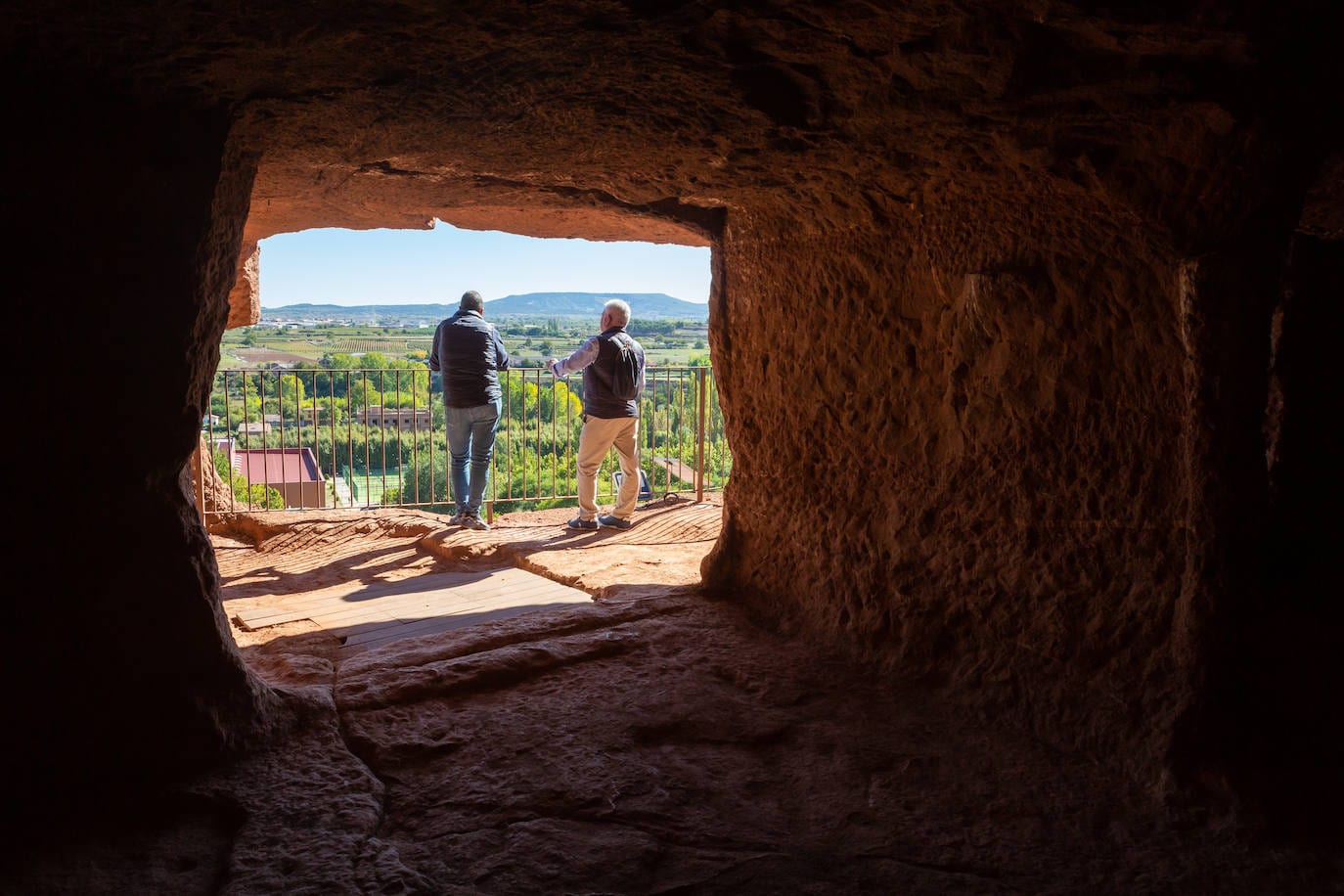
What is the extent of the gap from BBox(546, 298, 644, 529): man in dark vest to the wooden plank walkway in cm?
178

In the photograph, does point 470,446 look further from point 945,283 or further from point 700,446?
point 945,283

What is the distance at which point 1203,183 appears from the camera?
2322 millimetres

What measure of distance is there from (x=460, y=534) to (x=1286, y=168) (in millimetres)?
5610

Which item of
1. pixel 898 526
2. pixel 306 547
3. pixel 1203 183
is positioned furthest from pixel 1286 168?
pixel 306 547

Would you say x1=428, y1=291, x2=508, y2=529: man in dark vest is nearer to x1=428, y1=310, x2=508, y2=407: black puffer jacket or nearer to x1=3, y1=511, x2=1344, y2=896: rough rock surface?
x1=428, y1=310, x2=508, y2=407: black puffer jacket

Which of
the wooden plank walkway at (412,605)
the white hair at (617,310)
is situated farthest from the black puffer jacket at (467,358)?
the wooden plank walkway at (412,605)

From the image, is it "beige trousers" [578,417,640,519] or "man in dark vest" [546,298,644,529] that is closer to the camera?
"man in dark vest" [546,298,644,529]

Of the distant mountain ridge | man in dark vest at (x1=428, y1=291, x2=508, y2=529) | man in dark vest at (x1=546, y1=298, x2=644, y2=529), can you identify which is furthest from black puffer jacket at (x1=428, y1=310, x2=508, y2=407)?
the distant mountain ridge

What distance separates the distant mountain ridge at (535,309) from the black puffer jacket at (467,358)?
40.2 meters

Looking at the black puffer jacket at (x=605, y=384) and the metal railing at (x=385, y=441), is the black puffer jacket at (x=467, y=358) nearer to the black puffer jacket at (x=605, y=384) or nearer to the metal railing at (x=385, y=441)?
the black puffer jacket at (x=605, y=384)

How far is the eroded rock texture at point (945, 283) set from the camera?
215cm

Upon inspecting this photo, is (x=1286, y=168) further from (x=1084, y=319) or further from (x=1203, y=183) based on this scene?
(x=1084, y=319)

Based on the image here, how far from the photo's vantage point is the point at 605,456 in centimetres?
739

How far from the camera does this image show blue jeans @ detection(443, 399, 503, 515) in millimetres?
7191
